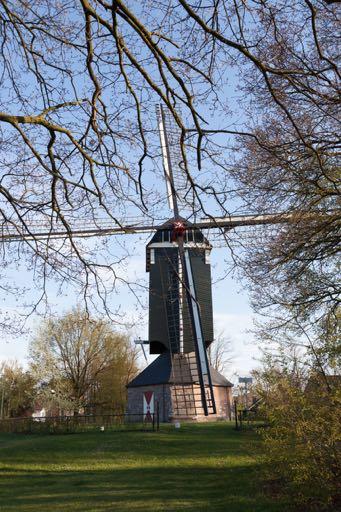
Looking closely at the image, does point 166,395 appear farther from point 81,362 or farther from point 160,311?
point 81,362

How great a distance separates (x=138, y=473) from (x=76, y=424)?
1090 cm

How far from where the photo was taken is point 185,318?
92.0 feet

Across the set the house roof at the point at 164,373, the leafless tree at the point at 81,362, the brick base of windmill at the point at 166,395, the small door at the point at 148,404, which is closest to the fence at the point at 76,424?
the small door at the point at 148,404

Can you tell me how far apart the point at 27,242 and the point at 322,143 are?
4674 millimetres

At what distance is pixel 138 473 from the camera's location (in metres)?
14.6

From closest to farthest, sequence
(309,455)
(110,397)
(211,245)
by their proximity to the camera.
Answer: (211,245) → (309,455) → (110,397)

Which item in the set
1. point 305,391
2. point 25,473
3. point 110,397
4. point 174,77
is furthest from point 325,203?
point 110,397

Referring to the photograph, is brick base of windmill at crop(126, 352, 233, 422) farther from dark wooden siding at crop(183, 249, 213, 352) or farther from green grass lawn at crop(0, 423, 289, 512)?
green grass lawn at crop(0, 423, 289, 512)

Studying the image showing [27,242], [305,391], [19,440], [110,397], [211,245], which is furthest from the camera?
[110,397]

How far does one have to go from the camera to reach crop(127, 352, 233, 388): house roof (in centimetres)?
2834

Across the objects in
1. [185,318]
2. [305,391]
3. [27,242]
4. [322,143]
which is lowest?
[305,391]

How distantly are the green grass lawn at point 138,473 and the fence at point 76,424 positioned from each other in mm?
1764

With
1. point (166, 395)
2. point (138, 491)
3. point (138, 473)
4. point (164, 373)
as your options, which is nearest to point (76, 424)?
point (166, 395)

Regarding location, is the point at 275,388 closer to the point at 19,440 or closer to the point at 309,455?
the point at 309,455
